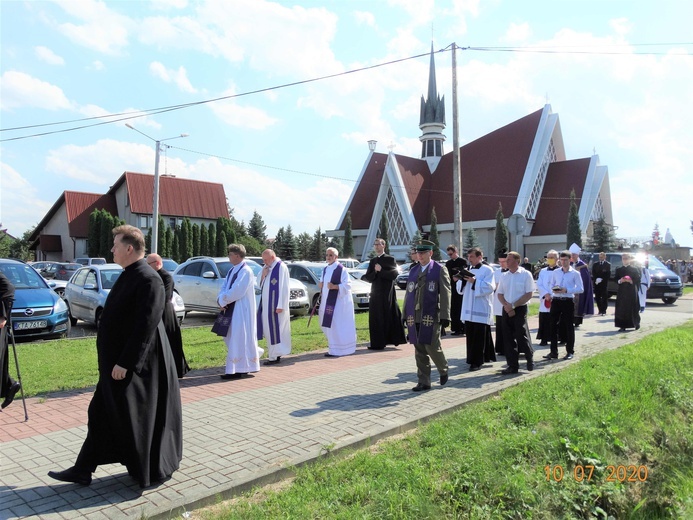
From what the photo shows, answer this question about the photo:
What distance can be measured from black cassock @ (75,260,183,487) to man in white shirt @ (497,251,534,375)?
5716 mm

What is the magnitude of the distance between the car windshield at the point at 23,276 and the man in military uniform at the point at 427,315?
8.95 meters

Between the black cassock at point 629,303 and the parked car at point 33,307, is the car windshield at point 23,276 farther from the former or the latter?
the black cassock at point 629,303

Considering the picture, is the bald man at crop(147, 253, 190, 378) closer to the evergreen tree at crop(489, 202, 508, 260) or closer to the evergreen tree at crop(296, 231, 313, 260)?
the evergreen tree at crop(489, 202, 508, 260)

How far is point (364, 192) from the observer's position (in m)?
64.1

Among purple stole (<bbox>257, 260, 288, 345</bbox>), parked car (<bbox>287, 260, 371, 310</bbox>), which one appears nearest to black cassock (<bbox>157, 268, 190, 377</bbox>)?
purple stole (<bbox>257, 260, 288, 345</bbox>)

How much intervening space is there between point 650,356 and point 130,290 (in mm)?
8160

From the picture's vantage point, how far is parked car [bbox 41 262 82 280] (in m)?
29.9

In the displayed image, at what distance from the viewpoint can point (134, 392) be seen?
400 cm

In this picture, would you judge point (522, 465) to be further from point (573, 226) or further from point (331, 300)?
point (573, 226)

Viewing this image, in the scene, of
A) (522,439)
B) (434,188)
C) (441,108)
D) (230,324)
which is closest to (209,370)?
(230,324)

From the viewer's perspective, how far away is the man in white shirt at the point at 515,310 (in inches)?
325

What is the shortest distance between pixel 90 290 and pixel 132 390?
35.0ft

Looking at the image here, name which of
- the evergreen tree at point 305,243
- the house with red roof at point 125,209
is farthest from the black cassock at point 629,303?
the evergreen tree at point 305,243
